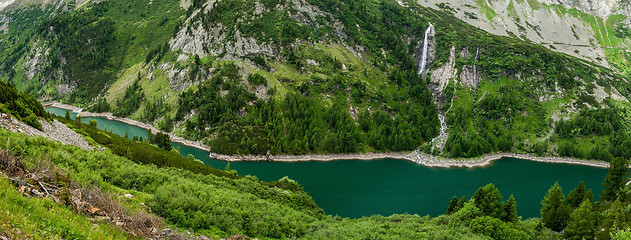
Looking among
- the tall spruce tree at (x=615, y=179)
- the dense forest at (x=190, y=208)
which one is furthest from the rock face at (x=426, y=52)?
the dense forest at (x=190, y=208)

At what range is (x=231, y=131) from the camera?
111 m

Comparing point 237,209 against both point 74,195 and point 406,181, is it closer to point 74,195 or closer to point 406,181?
point 74,195

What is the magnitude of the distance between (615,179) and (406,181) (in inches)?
1769

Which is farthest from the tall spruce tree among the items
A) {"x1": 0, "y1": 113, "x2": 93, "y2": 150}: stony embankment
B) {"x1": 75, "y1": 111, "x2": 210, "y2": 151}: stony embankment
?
{"x1": 75, "y1": 111, "x2": 210, "y2": 151}: stony embankment

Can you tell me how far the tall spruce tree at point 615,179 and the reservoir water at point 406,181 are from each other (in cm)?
1708

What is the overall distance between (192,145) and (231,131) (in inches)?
616

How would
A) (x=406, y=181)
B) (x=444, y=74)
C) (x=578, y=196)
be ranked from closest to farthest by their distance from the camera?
(x=578, y=196) < (x=406, y=181) < (x=444, y=74)

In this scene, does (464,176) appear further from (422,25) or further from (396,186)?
(422,25)

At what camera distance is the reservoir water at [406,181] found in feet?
237

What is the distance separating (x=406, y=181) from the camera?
3561 inches

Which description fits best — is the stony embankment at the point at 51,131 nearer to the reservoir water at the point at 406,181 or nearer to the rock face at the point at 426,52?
the reservoir water at the point at 406,181

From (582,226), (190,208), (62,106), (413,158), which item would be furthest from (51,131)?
(62,106)

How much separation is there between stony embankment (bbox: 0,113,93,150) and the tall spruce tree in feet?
253

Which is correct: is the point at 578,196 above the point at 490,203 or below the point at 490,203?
below
